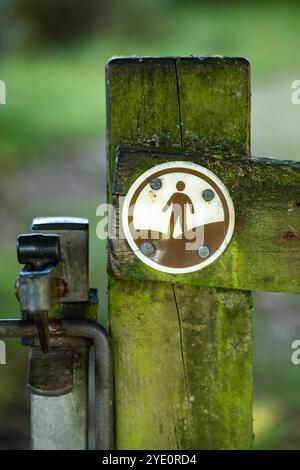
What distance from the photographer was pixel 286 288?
64.7 inches

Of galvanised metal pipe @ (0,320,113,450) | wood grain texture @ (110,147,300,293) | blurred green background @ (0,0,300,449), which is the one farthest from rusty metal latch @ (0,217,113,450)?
blurred green background @ (0,0,300,449)

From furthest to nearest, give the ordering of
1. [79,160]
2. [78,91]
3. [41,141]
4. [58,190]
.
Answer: [78,91] < [41,141] < [79,160] < [58,190]

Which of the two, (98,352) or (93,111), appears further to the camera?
(93,111)

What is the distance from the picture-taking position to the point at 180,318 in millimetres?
1697

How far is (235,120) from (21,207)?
6.06 m

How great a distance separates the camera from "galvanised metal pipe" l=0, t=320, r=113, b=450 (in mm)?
1672

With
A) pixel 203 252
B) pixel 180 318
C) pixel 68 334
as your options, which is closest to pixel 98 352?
pixel 68 334

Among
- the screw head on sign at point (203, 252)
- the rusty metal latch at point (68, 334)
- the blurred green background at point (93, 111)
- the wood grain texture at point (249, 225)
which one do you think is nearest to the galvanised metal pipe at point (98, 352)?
the rusty metal latch at point (68, 334)

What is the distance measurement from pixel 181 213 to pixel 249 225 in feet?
0.44

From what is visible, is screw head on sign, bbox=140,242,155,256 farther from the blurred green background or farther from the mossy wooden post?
the blurred green background

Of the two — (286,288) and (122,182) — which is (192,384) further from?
(122,182)

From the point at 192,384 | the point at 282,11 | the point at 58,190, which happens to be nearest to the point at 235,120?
the point at 192,384

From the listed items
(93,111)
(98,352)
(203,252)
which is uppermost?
(93,111)

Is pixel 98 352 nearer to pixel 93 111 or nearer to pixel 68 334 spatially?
pixel 68 334
